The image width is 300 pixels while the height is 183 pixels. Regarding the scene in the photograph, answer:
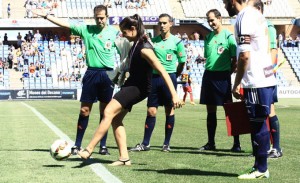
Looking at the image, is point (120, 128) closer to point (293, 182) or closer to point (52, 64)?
point (293, 182)

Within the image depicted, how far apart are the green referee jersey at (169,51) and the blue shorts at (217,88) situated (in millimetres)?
654

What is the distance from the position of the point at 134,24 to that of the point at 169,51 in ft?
9.95

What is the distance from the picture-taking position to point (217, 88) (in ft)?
35.4

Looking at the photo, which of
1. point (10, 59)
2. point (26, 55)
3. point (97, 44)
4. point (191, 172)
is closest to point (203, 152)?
point (97, 44)

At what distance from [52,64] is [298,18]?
77.9 feet

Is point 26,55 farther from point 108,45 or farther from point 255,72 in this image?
point 255,72

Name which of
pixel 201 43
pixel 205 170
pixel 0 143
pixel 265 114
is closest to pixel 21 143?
pixel 0 143

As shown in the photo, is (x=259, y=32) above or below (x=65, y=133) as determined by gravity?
above

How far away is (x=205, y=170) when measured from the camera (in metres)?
8.07

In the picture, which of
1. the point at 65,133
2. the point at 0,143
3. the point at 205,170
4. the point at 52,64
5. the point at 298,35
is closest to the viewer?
the point at 205,170

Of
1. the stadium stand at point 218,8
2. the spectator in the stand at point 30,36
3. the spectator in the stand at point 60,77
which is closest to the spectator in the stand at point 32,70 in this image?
the spectator in the stand at point 60,77

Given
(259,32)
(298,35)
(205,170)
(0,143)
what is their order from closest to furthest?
(259,32), (205,170), (0,143), (298,35)

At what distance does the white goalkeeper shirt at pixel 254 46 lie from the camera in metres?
7.05

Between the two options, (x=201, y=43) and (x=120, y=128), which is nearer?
(x=120, y=128)
